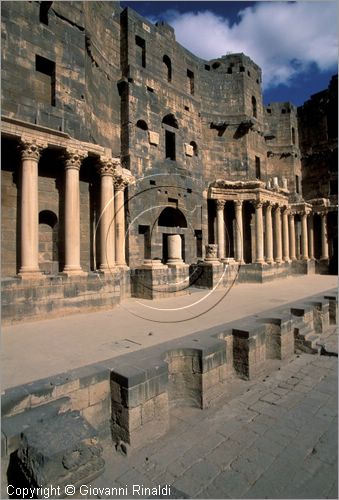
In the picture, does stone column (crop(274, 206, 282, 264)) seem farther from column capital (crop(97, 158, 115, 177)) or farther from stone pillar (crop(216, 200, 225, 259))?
column capital (crop(97, 158, 115, 177))

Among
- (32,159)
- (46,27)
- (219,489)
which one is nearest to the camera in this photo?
(219,489)

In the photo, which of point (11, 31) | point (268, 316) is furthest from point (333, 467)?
point (11, 31)

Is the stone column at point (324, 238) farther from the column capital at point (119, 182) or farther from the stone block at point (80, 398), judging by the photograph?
the stone block at point (80, 398)

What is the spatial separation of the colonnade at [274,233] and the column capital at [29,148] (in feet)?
47.0

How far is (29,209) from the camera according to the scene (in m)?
8.53

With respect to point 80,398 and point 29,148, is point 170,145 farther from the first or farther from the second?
point 80,398

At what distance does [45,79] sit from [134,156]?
273 inches

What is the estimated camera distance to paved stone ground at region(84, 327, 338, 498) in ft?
11.5

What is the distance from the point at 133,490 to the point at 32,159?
8.26m

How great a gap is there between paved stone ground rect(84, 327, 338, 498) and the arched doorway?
43.9 feet

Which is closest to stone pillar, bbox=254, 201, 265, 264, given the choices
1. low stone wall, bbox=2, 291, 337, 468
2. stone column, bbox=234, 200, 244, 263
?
stone column, bbox=234, 200, 244, 263

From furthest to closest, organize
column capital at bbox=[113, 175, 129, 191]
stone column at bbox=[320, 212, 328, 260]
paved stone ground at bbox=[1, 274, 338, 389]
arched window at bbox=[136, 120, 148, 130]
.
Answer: stone column at bbox=[320, 212, 328, 260], arched window at bbox=[136, 120, 148, 130], column capital at bbox=[113, 175, 129, 191], paved stone ground at bbox=[1, 274, 338, 389]

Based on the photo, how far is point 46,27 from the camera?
1007 cm

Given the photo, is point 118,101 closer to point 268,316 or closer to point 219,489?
point 268,316
